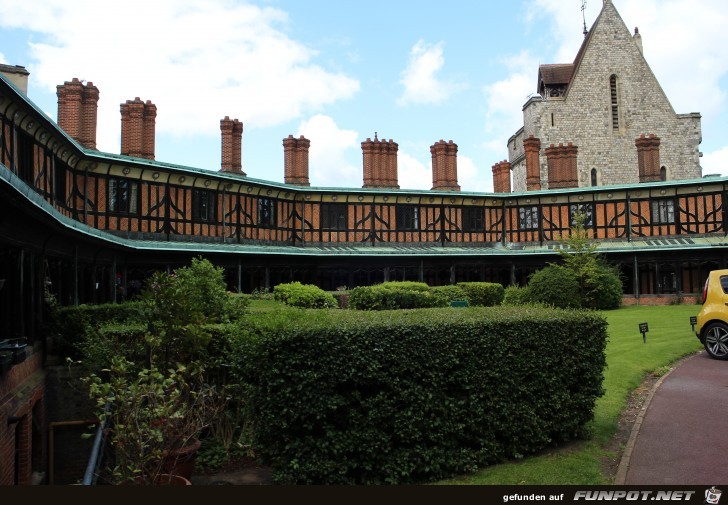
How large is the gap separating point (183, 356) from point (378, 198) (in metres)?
25.2

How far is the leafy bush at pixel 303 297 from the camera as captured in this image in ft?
57.0

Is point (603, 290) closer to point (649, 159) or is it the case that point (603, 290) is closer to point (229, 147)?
point (649, 159)

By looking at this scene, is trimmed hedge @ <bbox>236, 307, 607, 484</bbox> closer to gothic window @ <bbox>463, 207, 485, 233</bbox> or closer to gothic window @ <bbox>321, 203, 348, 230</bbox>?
gothic window @ <bbox>321, 203, 348, 230</bbox>

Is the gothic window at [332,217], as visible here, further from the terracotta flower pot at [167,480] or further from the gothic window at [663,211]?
the terracotta flower pot at [167,480]

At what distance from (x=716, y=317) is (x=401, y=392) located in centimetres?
969

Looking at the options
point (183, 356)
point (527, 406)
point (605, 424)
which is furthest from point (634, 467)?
point (183, 356)

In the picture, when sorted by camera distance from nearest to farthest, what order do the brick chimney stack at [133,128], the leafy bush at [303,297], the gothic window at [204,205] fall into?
the leafy bush at [303,297]
the brick chimney stack at [133,128]
the gothic window at [204,205]

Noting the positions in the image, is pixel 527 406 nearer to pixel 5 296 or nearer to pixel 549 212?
pixel 5 296

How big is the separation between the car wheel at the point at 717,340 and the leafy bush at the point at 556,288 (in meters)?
10.7

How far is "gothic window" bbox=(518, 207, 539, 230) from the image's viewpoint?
36781 millimetres

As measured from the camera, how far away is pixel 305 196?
33156 millimetres

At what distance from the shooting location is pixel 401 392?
7.29 meters

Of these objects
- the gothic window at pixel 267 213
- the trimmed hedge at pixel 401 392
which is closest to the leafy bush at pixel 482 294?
the gothic window at pixel 267 213

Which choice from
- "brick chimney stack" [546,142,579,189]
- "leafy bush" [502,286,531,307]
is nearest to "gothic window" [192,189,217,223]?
"leafy bush" [502,286,531,307]
